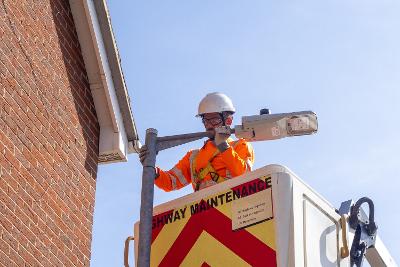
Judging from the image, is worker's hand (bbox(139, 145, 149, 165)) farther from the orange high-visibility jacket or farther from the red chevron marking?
the orange high-visibility jacket

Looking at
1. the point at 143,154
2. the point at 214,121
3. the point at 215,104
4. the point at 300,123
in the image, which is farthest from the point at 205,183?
the point at 300,123

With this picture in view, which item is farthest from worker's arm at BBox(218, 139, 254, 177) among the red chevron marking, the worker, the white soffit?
the white soffit

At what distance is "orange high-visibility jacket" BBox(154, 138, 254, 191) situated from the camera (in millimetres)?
6824

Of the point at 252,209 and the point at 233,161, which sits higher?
the point at 233,161

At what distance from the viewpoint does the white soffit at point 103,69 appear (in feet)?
28.5

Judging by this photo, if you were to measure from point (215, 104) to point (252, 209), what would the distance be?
238 cm

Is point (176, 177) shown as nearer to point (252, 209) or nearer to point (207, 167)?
point (207, 167)

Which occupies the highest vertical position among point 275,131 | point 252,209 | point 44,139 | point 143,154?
point 44,139

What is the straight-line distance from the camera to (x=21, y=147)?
716cm

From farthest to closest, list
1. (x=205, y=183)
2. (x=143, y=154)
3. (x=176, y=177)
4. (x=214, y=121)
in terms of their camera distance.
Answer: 1. (x=214, y=121)
2. (x=176, y=177)
3. (x=205, y=183)
4. (x=143, y=154)

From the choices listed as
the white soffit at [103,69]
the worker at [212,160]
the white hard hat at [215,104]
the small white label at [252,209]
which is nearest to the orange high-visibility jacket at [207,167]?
the worker at [212,160]

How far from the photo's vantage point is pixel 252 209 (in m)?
5.15

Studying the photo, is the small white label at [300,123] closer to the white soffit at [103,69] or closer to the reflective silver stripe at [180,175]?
the reflective silver stripe at [180,175]

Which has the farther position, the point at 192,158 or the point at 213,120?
the point at 213,120
